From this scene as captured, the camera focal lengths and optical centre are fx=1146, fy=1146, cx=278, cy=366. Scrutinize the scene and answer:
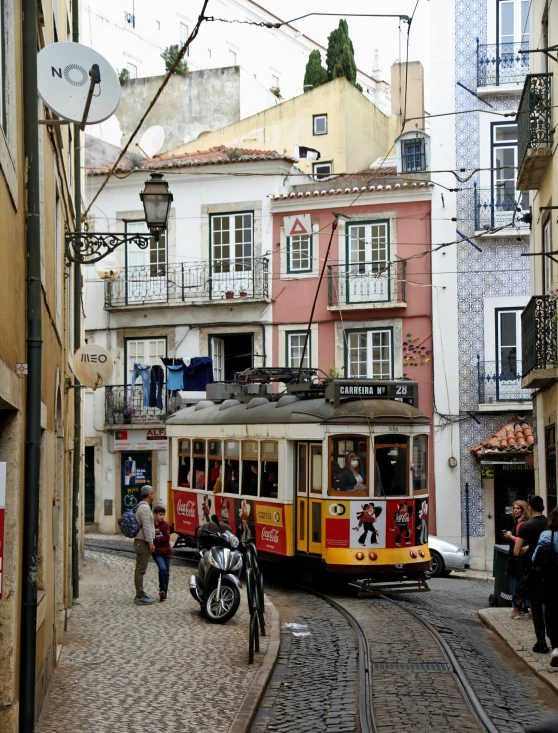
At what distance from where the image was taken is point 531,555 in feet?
43.3

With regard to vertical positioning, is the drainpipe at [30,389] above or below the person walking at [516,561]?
above

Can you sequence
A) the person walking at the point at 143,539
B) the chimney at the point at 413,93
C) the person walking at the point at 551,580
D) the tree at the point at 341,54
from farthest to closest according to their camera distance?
the tree at the point at 341,54, the chimney at the point at 413,93, the person walking at the point at 143,539, the person walking at the point at 551,580

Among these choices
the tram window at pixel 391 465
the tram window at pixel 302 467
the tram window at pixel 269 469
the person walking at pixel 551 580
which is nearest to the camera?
the person walking at pixel 551 580

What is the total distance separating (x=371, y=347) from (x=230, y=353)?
465 centimetres

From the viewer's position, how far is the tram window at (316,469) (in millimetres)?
16250

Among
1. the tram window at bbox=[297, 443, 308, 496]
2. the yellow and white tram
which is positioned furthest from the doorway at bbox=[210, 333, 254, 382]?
the tram window at bbox=[297, 443, 308, 496]

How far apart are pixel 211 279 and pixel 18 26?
839 inches

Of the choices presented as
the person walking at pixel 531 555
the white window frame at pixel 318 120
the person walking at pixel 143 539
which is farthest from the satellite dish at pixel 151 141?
the person walking at pixel 531 555

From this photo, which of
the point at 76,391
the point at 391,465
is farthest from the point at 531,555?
the point at 76,391

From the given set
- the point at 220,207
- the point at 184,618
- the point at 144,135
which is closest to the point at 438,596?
the point at 184,618

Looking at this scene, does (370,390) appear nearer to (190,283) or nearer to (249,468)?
(249,468)

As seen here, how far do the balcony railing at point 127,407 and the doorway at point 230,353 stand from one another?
74.3 inches

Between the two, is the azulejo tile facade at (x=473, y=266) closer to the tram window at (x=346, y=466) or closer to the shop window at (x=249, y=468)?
the shop window at (x=249, y=468)

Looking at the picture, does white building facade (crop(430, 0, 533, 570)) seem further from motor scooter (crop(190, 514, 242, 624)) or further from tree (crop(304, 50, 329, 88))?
tree (crop(304, 50, 329, 88))
